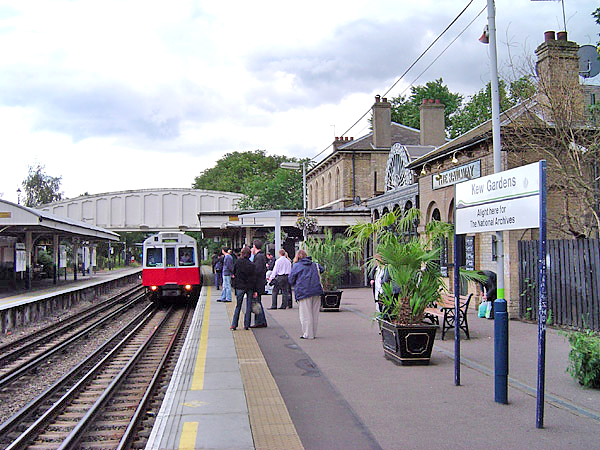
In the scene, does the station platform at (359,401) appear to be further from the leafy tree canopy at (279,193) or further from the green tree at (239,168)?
the green tree at (239,168)

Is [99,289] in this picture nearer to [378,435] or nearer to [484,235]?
[484,235]

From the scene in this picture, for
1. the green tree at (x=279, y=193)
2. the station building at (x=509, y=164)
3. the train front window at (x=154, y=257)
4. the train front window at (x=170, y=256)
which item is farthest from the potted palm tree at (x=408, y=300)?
the green tree at (x=279, y=193)

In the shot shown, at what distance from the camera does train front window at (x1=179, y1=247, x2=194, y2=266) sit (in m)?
23.7

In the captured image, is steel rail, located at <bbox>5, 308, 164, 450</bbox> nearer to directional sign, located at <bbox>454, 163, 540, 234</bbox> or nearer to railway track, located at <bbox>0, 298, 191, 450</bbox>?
railway track, located at <bbox>0, 298, 191, 450</bbox>

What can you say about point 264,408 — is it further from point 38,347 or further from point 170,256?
point 170,256

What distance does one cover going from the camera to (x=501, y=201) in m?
6.70

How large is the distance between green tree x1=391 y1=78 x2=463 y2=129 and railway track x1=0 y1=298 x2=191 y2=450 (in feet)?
137

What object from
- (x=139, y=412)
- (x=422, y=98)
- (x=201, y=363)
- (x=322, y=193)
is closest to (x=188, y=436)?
(x=139, y=412)

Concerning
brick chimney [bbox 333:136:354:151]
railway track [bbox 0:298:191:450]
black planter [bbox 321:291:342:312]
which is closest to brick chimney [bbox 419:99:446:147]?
brick chimney [bbox 333:136:354:151]

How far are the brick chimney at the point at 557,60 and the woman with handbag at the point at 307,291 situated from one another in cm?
812

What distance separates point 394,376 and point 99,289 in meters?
27.4

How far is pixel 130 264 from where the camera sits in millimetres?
87250

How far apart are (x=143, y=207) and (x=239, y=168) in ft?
97.4

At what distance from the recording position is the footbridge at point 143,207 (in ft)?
183
